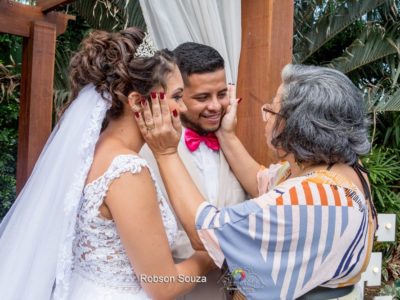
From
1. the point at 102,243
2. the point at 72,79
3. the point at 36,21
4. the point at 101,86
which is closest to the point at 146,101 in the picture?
the point at 101,86

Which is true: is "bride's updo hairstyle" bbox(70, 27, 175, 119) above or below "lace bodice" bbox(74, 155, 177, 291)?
above

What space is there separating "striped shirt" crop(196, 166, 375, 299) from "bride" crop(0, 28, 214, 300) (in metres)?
0.20

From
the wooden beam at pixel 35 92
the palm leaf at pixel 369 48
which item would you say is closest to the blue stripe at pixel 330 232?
the wooden beam at pixel 35 92

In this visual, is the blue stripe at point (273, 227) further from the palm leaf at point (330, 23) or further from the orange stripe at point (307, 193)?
the palm leaf at point (330, 23)

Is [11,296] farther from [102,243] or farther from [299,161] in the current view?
[299,161]

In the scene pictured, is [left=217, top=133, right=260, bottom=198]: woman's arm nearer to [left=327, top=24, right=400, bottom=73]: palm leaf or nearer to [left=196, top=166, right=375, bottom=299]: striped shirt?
[left=196, top=166, right=375, bottom=299]: striped shirt

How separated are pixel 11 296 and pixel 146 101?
0.79 m

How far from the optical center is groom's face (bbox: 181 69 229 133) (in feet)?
7.04

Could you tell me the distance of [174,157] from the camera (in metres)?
1.68

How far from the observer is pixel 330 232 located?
4.84 feet

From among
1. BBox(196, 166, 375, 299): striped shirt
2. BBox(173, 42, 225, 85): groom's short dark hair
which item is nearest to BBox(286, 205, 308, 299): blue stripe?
BBox(196, 166, 375, 299): striped shirt

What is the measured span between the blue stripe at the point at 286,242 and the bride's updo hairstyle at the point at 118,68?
0.60 meters

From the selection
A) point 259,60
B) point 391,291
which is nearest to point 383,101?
point 391,291

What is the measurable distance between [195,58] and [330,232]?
Result: 1028 millimetres
